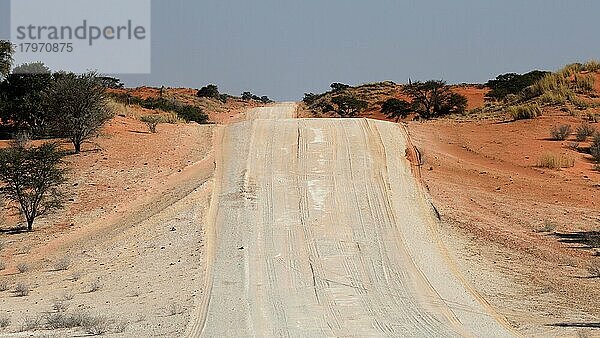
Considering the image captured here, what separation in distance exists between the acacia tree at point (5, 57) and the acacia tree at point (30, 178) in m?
15.6

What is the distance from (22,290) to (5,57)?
24.9 metres

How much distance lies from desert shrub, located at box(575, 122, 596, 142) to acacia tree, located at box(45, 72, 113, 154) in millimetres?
17580

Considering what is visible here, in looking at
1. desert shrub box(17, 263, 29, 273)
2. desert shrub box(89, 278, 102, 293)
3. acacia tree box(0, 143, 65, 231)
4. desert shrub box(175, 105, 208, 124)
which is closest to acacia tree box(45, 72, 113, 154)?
acacia tree box(0, 143, 65, 231)

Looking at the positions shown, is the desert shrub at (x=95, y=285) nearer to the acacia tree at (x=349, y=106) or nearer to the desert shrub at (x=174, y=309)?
the desert shrub at (x=174, y=309)

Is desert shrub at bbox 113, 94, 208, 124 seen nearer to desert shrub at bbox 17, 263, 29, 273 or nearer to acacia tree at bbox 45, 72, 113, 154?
acacia tree at bbox 45, 72, 113, 154

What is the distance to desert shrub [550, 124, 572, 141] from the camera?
29.8 metres

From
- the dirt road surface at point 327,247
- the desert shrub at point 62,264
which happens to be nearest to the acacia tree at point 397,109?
the dirt road surface at point 327,247

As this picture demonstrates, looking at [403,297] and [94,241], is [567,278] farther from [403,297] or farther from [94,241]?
[94,241]

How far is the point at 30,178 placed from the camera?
71.9 feet

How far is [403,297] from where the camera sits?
13.6 metres

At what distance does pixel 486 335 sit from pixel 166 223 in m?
10.1

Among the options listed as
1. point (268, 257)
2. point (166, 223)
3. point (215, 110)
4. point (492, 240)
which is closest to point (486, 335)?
point (268, 257)

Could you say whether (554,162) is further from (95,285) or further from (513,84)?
(513,84)

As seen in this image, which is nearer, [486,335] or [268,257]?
[486,335]
